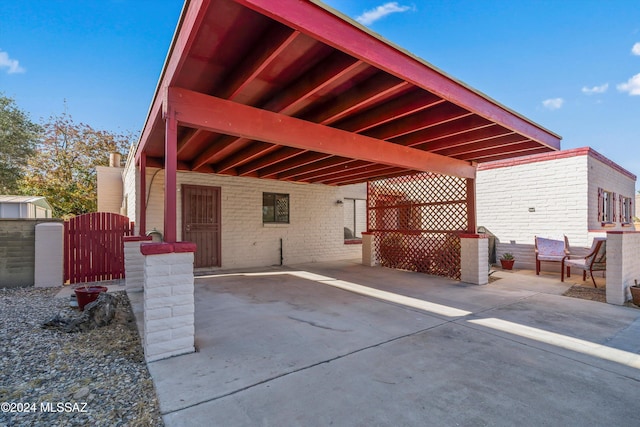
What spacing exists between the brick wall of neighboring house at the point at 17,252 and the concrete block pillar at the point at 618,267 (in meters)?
9.85

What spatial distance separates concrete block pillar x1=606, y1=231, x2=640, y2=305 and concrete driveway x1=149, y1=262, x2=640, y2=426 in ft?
0.93

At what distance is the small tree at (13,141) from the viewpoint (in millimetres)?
12352

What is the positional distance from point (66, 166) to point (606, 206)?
73.0ft

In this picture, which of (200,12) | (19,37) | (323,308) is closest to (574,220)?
(323,308)

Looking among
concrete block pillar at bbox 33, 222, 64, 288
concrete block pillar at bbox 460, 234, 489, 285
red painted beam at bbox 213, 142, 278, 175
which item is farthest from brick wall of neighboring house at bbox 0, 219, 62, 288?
concrete block pillar at bbox 460, 234, 489, 285

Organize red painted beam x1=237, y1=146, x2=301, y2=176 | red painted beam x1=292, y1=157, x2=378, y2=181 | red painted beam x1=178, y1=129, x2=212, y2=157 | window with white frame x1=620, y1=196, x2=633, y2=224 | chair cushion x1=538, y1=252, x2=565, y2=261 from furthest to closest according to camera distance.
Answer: window with white frame x1=620, y1=196, x2=633, y2=224, chair cushion x1=538, y1=252, x2=565, y2=261, red painted beam x1=292, y1=157, x2=378, y2=181, red painted beam x1=237, y1=146, x2=301, y2=176, red painted beam x1=178, y1=129, x2=212, y2=157

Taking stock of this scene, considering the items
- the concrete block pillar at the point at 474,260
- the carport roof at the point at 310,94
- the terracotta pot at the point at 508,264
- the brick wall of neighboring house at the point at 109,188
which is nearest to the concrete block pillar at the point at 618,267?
the carport roof at the point at 310,94

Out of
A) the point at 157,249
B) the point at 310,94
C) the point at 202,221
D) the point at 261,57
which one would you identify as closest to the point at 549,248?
the point at 310,94

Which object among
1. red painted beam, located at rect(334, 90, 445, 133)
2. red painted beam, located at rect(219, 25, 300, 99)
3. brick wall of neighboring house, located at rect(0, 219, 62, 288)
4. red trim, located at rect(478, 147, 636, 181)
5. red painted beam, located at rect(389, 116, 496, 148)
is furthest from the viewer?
red trim, located at rect(478, 147, 636, 181)

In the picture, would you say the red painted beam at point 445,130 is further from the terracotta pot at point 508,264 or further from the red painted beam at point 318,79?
the terracotta pot at point 508,264

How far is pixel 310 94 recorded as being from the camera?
10.0 feet

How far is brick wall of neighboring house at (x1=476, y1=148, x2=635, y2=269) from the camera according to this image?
276 inches

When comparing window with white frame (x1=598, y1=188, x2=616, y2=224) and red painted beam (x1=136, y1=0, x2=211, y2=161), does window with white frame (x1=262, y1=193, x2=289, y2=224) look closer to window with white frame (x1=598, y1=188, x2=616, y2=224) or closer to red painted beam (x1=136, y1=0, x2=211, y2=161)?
red painted beam (x1=136, y1=0, x2=211, y2=161)

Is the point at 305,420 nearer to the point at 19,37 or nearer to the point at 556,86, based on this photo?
the point at 556,86
